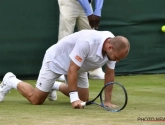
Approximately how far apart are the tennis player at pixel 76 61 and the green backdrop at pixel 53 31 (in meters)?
2.45

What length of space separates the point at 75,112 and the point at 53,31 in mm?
3719

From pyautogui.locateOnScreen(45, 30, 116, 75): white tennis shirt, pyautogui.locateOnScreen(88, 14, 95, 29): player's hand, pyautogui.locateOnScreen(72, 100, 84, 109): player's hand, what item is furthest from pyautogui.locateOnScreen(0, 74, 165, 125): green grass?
pyautogui.locateOnScreen(88, 14, 95, 29): player's hand

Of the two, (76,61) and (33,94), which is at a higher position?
(76,61)

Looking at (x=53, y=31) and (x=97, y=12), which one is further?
(x=53, y=31)

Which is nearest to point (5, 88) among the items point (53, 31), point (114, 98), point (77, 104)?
point (77, 104)

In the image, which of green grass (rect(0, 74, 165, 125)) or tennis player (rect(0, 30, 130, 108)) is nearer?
green grass (rect(0, 74, 165, 125))

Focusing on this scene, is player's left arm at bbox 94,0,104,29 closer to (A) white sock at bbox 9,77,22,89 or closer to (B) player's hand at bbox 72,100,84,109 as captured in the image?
(A) white sock at bbox 9,77,22,89

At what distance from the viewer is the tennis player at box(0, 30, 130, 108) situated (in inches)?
204

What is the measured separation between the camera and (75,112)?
5.13 m

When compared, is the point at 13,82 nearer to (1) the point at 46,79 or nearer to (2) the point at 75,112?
(1) the point at 46,79

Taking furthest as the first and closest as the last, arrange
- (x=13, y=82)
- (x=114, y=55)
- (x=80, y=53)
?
1. (x=13, y=82)
2. (x=80, y=53)
3. (x=114, y=55)

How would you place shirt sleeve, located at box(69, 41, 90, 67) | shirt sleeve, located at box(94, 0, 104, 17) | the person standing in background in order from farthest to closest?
the person standing in background → shirt sleeve, located at box(94, 0, 104, 17) → shirt sleeve, located at box(69, 41, 90, 67)

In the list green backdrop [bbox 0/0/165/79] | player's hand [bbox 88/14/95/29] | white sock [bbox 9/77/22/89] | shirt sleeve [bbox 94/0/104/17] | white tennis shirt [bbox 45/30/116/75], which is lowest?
green backdrop [bbox 0/0/165/79]

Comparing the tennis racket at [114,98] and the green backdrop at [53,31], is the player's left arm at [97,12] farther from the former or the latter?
the tennis racket at [114,98]
